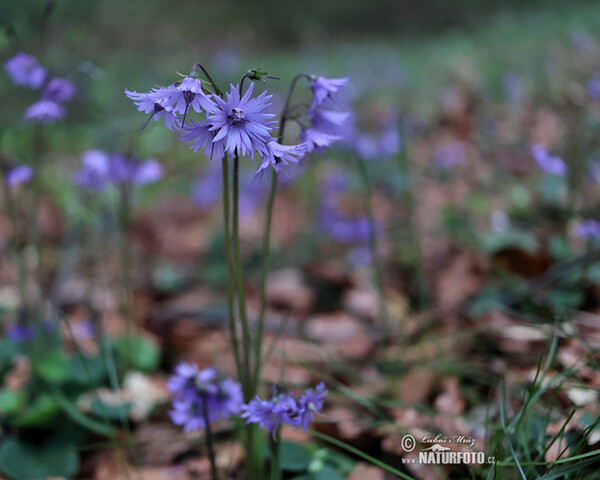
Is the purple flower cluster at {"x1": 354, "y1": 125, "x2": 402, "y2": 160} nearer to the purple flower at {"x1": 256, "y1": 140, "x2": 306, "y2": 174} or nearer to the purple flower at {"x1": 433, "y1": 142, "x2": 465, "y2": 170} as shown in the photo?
the purple flower at {"x1": 433, "y1": 142, "x2": 465, "y2": 170}

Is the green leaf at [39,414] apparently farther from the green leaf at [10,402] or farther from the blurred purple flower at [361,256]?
the blurred purple flower at [361,256]

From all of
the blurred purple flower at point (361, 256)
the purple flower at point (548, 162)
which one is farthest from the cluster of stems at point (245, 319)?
the blurred purple flower at point (361, 256)

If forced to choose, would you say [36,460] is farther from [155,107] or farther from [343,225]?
[343,225]

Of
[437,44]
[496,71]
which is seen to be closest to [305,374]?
[496,71]

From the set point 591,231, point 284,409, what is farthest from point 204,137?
point 591,231

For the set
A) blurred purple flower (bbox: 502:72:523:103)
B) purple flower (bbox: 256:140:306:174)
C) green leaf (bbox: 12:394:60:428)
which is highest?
blurred purple flower (bbox: 502:72:523:103)

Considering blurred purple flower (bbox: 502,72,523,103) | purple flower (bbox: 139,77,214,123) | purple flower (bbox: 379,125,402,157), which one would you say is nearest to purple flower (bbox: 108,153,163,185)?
purple flower (bbox: 139,77,214,123)
